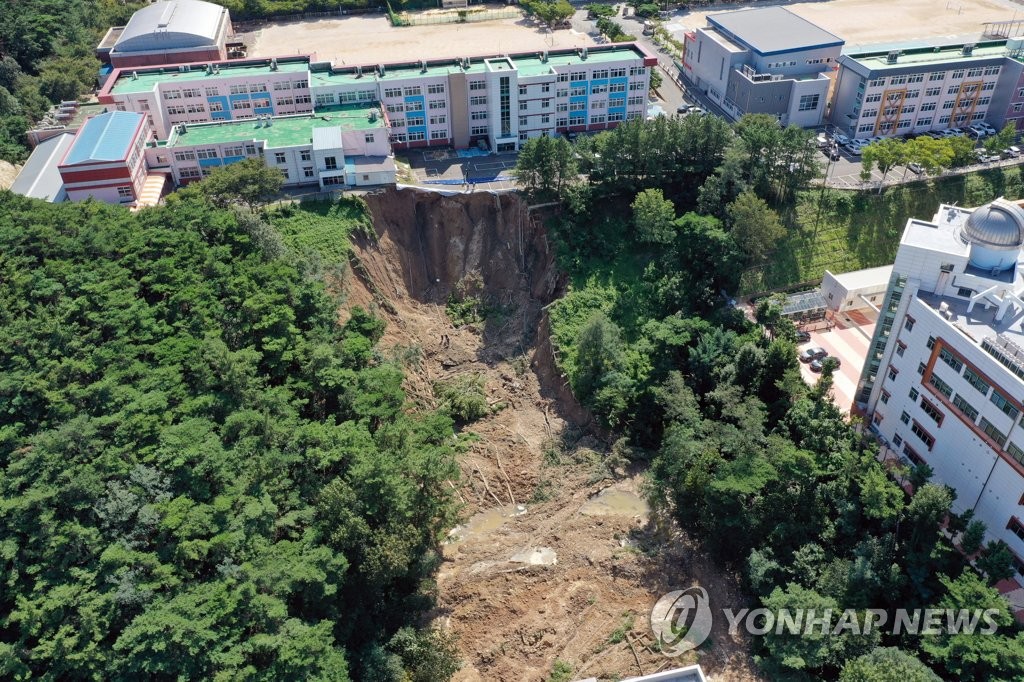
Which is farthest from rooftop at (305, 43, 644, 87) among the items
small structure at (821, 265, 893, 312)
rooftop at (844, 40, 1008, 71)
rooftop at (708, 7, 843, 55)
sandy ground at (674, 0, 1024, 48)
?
sandy ground at (674, 0, 1024, 48)

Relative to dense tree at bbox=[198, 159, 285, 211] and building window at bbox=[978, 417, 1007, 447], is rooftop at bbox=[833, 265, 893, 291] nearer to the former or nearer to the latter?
building window at bbox=[978, 417, 1007, 447]

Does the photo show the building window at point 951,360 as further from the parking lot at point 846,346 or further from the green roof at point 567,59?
the green roof at point 567,59

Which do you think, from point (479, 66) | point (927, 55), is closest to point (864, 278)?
point (927, 55)

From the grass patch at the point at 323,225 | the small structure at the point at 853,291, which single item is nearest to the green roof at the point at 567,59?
the grass patch at the point at 323,225

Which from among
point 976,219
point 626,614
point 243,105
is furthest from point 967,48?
point 243,105

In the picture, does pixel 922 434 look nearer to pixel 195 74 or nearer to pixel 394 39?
pixel 195 74

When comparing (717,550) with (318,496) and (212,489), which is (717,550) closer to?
(318,496)
